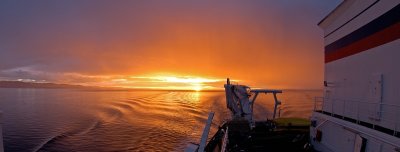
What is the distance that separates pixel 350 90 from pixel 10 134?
29005 mm

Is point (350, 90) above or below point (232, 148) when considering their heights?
above

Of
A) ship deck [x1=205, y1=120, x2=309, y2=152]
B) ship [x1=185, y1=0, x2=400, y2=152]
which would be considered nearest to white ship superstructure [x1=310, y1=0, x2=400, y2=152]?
ship [x1=185, y1=0, x2=400, y2=152]

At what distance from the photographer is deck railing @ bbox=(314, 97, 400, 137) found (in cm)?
793

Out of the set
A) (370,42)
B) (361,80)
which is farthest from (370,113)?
(370,42)

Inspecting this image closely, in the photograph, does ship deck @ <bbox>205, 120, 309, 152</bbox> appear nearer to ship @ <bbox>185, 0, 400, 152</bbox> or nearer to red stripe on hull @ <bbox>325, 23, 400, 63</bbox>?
ship @ <bbox>185, 0, 400, 152</bbox>

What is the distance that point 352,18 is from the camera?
10.6 m

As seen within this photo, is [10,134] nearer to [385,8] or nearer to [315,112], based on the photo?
[315,112]

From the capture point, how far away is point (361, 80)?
9.82m

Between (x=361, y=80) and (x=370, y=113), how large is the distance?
4.09 ft

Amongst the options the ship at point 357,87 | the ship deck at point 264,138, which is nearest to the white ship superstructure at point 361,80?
the ship at point 357,87

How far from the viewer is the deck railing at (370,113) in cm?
793

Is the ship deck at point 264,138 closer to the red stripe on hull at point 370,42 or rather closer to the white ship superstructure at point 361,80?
the white ship superstructure at point 361,80

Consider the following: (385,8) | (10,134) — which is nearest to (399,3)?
(385,8)

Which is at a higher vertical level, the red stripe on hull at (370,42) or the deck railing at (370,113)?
the red stripe on hull at (370,42)
